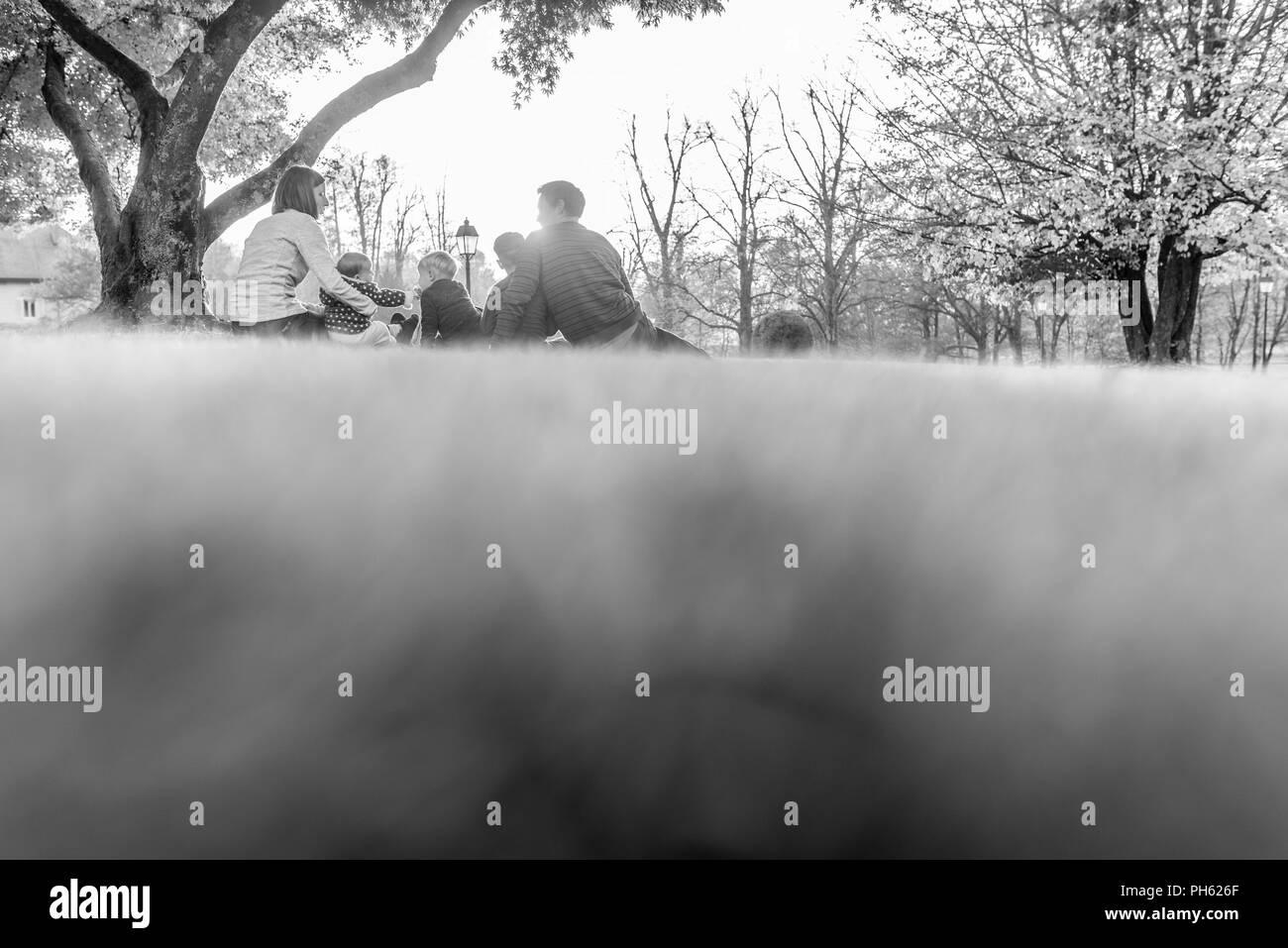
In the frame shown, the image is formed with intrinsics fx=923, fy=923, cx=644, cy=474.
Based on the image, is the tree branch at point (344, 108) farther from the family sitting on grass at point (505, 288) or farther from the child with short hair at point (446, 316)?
the family sitting on grass at point (505, 288)

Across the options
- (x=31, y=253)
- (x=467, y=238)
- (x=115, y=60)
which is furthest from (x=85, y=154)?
(x=31, y=253)

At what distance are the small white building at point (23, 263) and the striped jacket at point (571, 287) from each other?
70.6 metres

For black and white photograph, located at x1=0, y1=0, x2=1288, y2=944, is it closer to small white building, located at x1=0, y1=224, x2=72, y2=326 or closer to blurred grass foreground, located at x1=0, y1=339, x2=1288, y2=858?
blurred grass foreground, located at x1=0, y1=339, x2=1288, y2=858

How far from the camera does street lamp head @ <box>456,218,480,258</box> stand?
65.1ft

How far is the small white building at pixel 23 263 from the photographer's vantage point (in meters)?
64.5

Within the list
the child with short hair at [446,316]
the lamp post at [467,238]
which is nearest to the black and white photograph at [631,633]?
the child with short hair at [446,316]

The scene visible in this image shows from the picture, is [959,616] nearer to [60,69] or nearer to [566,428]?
[566,428]

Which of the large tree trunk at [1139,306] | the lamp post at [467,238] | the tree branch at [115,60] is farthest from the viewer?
the lamp post at [467,238]

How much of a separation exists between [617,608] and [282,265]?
16.6 feet

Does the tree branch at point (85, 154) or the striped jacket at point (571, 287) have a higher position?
the tree branch at point (85, 154)

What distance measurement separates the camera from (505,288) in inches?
186

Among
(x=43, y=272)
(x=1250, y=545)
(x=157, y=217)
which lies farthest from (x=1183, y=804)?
(x=43, y=272)

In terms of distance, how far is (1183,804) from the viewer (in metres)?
1.41
